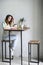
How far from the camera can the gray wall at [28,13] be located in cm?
502

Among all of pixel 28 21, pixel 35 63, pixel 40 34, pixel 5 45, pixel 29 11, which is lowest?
pixel 35 63

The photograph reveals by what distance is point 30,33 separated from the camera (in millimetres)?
5121

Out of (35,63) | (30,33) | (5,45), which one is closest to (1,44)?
(5,45)

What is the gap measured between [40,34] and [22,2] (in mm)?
1218

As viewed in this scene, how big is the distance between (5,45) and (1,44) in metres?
0.14

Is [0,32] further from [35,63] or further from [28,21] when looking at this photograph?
[35,63]

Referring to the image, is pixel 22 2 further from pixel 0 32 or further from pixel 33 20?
pixel 0 32

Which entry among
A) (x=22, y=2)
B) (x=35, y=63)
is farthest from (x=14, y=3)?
(x=35, y=63)

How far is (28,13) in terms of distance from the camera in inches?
200

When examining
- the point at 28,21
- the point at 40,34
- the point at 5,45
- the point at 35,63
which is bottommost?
the point at 35,63

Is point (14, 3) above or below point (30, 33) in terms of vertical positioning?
above

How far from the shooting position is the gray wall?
502 cm

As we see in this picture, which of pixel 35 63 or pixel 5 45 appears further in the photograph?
pixel 5 45

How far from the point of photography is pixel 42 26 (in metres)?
5.02
